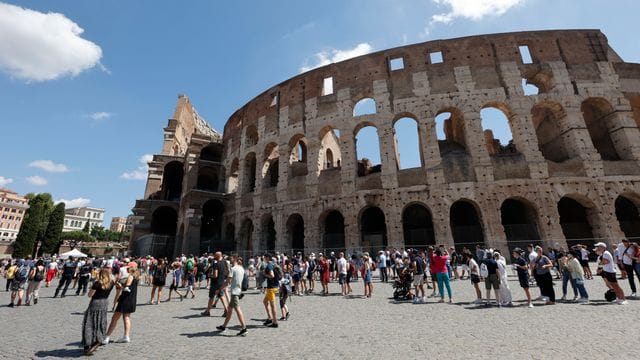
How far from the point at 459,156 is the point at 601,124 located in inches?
400

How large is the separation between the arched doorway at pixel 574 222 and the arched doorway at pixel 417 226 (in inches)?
303

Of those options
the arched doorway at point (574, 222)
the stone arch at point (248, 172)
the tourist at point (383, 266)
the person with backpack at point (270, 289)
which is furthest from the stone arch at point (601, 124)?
the stone arch at point (248, 172)

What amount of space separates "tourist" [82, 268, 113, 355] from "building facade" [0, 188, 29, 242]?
93.6 meters

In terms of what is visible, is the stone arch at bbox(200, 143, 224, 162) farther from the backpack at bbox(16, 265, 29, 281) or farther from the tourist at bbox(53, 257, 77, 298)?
the backpack at bbox(16, 265, 29, 281)

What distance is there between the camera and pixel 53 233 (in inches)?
1452

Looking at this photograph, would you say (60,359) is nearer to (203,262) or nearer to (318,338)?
(318,338)

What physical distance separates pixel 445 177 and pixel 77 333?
16.6 meters

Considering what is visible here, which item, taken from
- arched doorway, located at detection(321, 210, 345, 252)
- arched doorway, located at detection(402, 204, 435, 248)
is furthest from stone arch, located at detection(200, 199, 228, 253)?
arched doorway, located at detection(402, 204, 435, 248)

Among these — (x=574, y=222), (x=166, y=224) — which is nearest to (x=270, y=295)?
A: (x=574, y=222)

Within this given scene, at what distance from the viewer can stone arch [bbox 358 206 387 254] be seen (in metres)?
17.9

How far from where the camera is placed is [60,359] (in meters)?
4.21

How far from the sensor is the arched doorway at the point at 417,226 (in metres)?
17.7

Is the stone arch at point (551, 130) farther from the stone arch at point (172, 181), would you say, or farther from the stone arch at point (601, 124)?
the stone arch at point (172, 181)

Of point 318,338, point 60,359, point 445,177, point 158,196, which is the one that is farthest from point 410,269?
point 158,196
